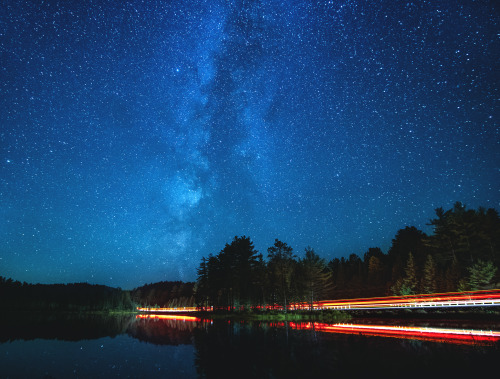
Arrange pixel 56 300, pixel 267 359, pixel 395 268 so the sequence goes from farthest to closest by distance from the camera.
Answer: pixel 56 300
pixel 395 268
pixel 267 359

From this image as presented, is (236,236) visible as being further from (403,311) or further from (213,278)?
(403,311)

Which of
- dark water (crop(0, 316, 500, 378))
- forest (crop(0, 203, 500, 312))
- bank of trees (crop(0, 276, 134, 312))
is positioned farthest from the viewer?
bank of trees (crop(0, 276, 134, 312))

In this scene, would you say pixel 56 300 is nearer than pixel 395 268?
No

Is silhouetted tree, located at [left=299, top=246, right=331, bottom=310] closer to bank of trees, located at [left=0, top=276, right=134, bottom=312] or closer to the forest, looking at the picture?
the forest

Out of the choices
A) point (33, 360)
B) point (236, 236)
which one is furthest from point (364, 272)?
point (33, 360)

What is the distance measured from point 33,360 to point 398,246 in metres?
94.7

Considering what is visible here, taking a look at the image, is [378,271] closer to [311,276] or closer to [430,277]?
[430,277]

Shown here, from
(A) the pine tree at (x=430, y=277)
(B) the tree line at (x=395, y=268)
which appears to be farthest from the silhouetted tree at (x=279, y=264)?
(A) the pine tree at (x=430, y=277)

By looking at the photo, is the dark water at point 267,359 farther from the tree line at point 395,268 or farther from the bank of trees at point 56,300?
the bank of trees at point 56,300

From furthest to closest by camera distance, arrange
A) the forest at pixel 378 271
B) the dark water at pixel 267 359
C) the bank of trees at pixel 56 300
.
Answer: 1. the bank of trees at pixel 56 300
2. the forest at pixel 378 271
3. the dark water at pixel 267 359

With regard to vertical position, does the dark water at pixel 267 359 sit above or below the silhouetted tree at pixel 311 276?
below

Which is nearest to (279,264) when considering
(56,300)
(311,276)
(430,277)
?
(311,276)

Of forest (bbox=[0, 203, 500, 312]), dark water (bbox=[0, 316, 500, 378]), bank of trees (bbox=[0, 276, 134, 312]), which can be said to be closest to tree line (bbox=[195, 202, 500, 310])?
forest (bbox=[0, 203, 500, 312])

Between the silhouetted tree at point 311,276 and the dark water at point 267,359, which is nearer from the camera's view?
the dark water at point 267,359
